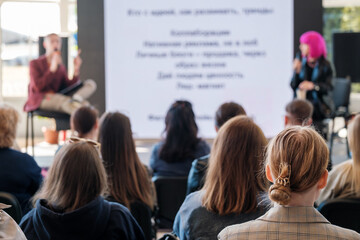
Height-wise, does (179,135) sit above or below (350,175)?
above

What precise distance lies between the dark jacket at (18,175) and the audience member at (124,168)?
398mm

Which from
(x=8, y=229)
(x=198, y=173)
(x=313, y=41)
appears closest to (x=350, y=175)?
(x=198, y=173)

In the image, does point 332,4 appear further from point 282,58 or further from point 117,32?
point 117,32

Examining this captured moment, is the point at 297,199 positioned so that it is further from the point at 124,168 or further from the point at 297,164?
the point at 124,168

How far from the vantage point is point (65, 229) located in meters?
1.91

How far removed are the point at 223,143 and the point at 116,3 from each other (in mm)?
4068

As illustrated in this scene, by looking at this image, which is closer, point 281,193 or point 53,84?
point 281,193

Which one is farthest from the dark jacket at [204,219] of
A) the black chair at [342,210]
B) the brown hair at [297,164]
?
the brown hair at [297,164]

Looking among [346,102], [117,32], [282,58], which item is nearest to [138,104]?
[117,32]

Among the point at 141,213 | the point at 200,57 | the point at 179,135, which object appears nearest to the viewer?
the point at 141,213

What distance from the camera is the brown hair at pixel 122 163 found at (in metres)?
2.69

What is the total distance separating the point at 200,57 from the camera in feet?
19.2

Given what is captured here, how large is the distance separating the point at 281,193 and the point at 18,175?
72.2 inches

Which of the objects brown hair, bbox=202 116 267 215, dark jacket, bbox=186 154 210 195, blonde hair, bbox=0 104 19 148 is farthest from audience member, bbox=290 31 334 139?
brown hair, bbox=202 116 267 215
